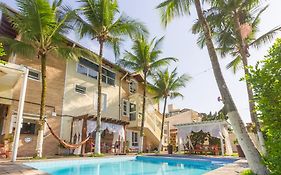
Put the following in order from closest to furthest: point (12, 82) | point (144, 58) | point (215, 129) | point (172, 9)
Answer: point (172, 9), point (12, 82), point (215, 129), point (144, 58)

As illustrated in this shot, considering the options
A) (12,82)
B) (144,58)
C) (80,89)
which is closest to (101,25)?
(80,89)

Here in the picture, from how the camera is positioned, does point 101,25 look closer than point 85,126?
Yes

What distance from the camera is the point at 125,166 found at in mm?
13180

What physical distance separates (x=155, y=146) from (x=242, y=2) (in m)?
18.9

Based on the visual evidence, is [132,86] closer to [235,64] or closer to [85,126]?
[85,126]

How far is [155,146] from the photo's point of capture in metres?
26.5

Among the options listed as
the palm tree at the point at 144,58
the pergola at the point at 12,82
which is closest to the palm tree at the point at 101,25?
the palm tree at the point at 144,58

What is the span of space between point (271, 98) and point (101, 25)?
564 inches

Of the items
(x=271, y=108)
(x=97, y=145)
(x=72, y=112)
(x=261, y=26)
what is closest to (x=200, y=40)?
(x=261, y=26)

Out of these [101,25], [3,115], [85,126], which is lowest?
[85,126]

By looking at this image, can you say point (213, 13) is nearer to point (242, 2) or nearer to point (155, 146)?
point (242, 2)

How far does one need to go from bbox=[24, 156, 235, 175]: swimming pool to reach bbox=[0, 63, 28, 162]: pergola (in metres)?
1.41

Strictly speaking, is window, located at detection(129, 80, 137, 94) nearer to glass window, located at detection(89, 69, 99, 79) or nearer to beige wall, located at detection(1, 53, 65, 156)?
glass window, located at detection(89, 69, 99, 79)

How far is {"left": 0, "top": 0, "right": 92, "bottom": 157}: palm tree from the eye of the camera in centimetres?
1230
